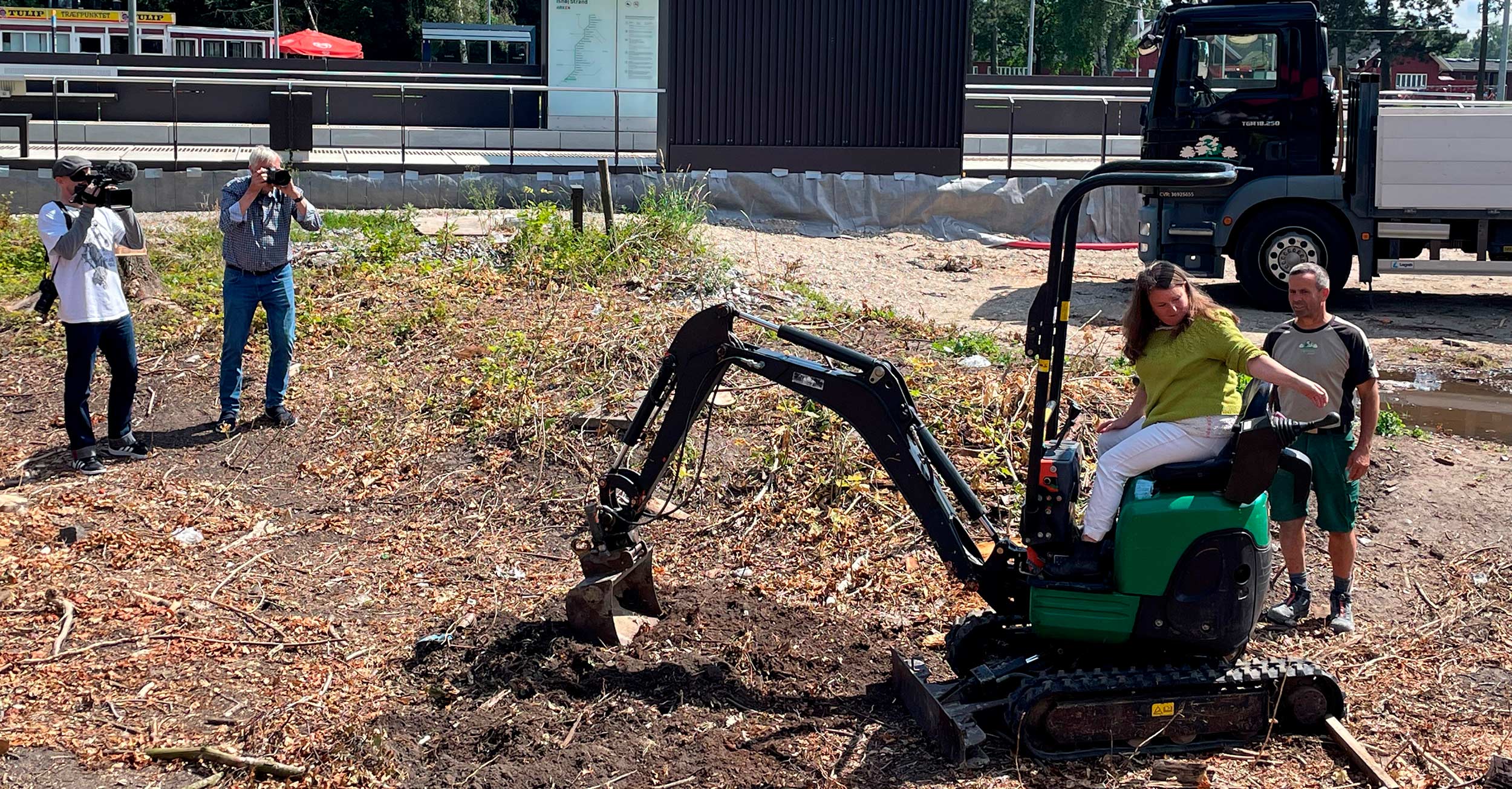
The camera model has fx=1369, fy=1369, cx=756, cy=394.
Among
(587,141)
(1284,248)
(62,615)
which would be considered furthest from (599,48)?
(62,615)

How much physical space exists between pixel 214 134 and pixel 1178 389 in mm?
15848

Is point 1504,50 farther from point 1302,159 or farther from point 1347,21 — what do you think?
point 1302,159

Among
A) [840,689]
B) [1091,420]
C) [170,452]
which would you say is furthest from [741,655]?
[170,452]

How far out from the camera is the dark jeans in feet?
27.4

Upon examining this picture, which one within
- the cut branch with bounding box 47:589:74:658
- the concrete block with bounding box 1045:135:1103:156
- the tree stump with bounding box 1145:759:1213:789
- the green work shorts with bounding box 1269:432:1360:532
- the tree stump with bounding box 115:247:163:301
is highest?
the concrete block with bounding box 1045:135:1103:156

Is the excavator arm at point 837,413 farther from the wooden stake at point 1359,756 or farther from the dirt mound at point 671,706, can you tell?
the wooden stake at point 1359,756

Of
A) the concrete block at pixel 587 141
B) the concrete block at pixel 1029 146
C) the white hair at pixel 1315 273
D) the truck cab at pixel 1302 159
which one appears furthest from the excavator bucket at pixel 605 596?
the concrete block at pixel 1029 146

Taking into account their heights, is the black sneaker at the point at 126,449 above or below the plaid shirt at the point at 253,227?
below

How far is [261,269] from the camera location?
905 cm

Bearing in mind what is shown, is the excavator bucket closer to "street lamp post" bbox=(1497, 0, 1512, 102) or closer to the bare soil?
the bare soil

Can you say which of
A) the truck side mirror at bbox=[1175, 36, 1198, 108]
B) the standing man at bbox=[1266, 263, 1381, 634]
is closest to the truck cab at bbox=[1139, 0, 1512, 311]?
the truck side mirror at bbox=[1175, 36, 1198, 108]

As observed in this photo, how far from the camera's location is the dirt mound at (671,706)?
5.02 m

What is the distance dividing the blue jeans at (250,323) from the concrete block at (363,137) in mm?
9954

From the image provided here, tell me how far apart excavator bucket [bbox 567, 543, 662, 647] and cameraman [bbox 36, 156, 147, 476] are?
4.11 m
